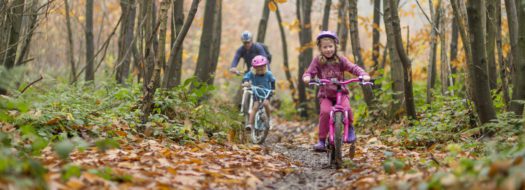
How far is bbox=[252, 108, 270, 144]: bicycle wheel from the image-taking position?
985 centimetres

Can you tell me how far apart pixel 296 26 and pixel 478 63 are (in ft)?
37.3

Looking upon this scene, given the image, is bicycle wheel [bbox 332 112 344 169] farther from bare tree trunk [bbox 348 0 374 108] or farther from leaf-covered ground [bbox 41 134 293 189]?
bare tree trunk [bbox 348 0 374 108]

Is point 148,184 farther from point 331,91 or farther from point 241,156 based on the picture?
point 331,91

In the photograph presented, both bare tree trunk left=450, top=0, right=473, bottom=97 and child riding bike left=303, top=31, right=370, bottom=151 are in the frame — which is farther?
bare tree trunk left=450, top=0, right=473, bottom=97

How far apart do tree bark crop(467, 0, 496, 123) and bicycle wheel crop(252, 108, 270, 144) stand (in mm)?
3963

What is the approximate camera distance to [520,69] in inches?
269

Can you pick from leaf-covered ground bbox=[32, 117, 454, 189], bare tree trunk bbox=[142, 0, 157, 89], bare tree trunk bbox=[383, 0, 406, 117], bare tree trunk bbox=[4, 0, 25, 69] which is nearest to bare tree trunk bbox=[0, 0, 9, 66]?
bare tree trunk bbox=[4, 0, 25, 69]

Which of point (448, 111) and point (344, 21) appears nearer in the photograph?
point (448, 111)

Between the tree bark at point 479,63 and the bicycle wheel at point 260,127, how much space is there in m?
3.96

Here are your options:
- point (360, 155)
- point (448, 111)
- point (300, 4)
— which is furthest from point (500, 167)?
point (300, 4)

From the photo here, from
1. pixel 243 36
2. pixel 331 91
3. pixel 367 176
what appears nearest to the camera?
pixel 367 176

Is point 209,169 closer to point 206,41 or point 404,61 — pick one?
point 404,61

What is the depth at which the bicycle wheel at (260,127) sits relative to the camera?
32.3 feet

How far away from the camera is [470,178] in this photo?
3561 millimetres
